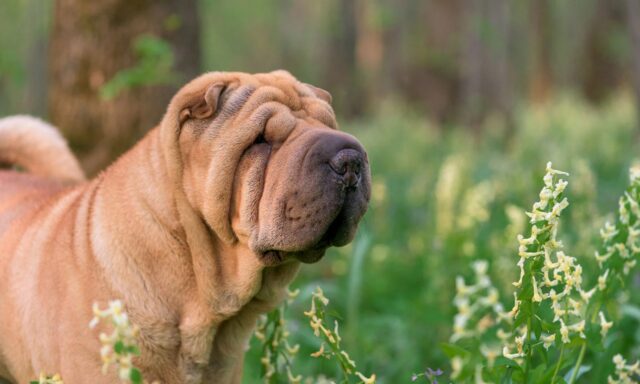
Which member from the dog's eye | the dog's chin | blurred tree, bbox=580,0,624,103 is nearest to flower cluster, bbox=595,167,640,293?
the dog's chin

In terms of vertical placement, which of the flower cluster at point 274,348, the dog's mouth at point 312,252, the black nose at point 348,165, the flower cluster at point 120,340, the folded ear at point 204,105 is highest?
the folded ear at point 204,105

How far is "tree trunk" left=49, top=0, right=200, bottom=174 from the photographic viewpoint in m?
5.34

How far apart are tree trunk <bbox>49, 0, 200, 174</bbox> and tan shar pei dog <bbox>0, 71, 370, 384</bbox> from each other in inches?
79.9

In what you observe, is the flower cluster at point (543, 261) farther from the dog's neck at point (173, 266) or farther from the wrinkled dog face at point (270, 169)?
the dog's neck at point (173, 266)

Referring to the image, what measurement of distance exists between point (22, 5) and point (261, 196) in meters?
15.8

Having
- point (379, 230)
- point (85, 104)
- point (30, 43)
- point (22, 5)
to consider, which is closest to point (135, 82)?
point (85, 104)

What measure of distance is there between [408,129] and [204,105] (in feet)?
36.2

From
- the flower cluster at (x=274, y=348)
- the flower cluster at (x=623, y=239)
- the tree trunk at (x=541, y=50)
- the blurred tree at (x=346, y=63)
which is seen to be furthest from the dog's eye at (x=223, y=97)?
the tree trunk at (x=541, y=50)

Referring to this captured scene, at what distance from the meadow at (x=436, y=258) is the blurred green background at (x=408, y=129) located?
18 mm

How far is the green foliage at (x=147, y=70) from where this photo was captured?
480cm

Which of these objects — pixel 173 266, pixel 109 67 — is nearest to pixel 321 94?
pixel 173 266

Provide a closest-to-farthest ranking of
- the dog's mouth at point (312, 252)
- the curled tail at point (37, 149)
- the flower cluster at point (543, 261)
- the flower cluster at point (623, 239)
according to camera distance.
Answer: the flower cluster at point (543, 261) → the flower cluster at point (623, 239) → the dog's mouth at point (312, 252) → the curled tail at point (37, 149)

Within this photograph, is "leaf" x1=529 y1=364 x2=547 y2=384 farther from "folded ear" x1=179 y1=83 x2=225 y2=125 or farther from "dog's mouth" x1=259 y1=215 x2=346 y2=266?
Result: "folded ear" x1=179 y1=83 x2=225 y2=125

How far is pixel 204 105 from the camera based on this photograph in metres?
3.08
